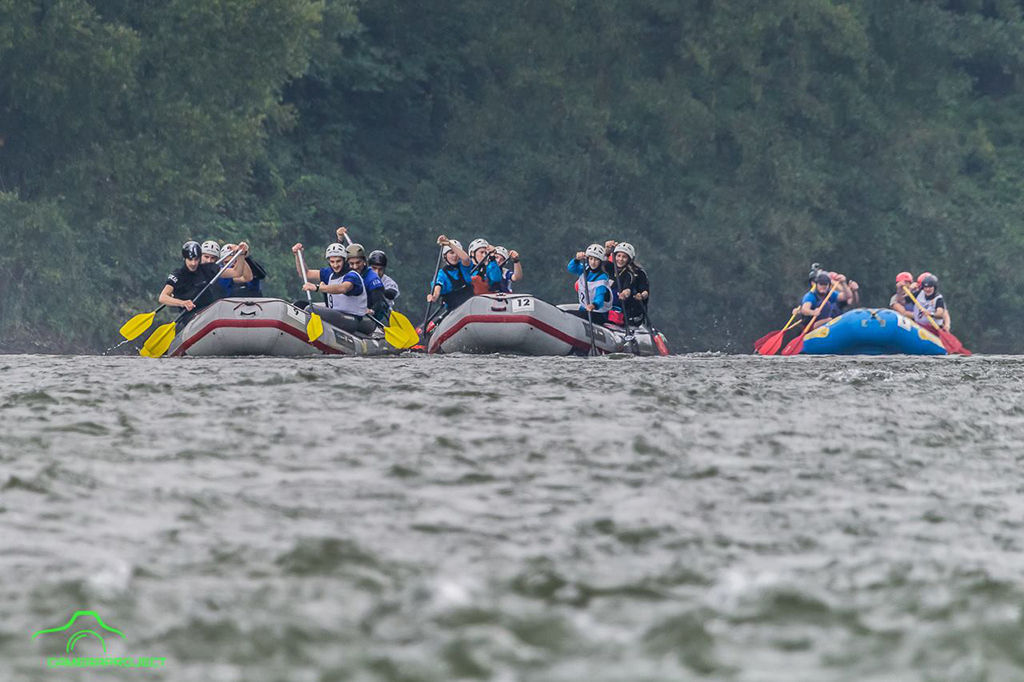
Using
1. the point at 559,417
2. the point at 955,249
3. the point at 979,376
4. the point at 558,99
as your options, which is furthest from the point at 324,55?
the point at 559,417

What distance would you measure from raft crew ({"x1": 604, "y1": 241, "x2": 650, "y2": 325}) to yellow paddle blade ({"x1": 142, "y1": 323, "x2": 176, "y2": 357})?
500 centimetres

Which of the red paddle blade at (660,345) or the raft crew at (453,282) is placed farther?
the raft crew at (453,282)

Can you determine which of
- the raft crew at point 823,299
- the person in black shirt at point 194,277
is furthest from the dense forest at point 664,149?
the person in black shirt at point 194,277

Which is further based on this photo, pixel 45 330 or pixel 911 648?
pixel 45 330

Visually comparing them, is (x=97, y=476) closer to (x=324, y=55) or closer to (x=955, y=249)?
(x=324, y=55)

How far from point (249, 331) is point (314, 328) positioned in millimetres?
698

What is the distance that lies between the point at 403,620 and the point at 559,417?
4555 mm

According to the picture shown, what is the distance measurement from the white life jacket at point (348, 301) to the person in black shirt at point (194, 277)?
1015 millimetres

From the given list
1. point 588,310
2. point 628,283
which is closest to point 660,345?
point 628,283

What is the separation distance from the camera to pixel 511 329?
1730 centimetres

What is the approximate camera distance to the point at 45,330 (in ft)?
94.0

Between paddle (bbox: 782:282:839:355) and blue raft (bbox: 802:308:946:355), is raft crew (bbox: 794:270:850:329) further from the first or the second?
blue raft (bbox: 802:308:946:355)

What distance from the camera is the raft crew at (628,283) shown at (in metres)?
19.6

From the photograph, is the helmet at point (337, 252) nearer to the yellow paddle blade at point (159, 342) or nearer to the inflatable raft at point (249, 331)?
the inflatable raft at point (249, 331)
